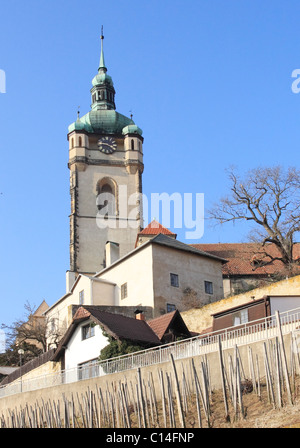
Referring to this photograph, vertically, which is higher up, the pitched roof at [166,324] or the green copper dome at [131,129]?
the green copper dome at [131,129]

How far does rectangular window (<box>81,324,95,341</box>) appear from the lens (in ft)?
124

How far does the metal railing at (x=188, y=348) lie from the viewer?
2605cm

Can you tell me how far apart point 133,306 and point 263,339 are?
74.7 ft

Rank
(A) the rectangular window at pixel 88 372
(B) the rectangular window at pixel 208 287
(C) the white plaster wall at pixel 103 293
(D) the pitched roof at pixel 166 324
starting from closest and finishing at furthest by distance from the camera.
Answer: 1. (A) the rectangular window at pixel 88 372
2. (D) the pitched roof at pixel 166 324
3. (B) the rectangular window at pixel 208 287
4. (C) the white plaster wall at pixel 103 293

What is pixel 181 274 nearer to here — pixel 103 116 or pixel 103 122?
pixel 103 122

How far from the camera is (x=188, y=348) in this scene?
92.7 ft

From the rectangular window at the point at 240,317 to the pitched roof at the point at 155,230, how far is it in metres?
32.2

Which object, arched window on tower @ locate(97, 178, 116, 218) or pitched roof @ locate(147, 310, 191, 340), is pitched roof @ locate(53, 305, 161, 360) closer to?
pitched roof @ locate(147, 310, 191, 340)

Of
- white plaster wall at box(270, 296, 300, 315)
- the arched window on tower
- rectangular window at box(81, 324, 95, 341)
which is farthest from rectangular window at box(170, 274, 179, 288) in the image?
the arched window on tower

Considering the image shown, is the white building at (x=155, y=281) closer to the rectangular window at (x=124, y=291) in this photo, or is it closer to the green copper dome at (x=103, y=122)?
the rectangular window at (x=124, y=291)

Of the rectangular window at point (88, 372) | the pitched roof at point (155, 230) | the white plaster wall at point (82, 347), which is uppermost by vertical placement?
the pitched roof at point (155, 230)

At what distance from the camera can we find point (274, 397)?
21.3m

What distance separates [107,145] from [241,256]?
909 inches

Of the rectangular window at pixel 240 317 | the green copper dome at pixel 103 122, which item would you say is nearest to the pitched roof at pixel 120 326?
the rectangular window at pixel 240 317
